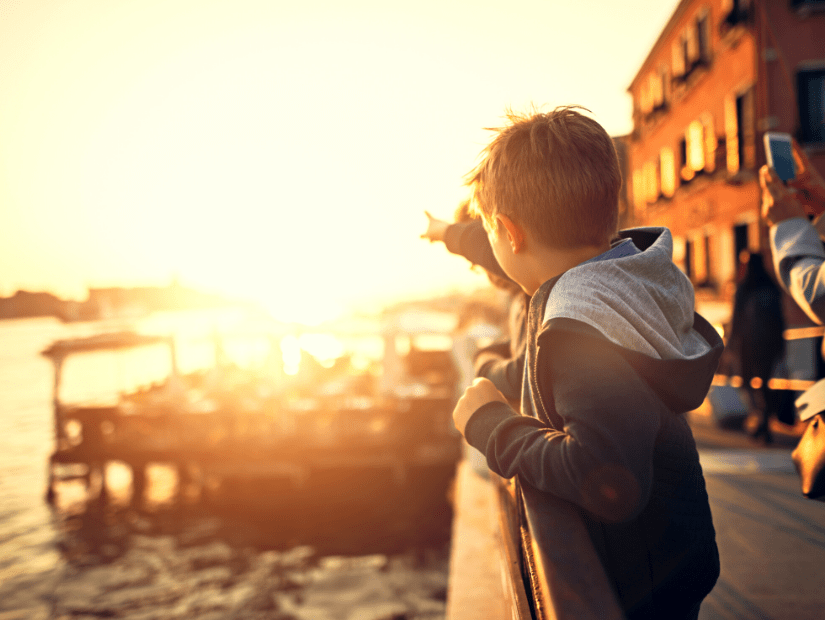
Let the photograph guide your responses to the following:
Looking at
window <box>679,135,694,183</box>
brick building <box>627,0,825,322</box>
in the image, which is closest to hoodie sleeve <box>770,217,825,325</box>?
brick building <box>627,0,825,322</box>

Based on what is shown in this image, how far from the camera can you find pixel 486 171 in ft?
3.76

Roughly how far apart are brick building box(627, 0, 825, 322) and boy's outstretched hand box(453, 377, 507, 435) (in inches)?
370

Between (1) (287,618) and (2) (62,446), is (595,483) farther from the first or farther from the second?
(2) (62,446)

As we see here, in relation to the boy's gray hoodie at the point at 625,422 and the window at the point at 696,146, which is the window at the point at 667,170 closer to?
the window at the point at 696,146

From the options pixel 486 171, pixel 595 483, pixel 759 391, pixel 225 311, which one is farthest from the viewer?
pixel 225 311

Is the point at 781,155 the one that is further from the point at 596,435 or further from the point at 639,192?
the point at 639,192

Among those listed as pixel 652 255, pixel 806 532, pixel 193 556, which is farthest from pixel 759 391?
pixel 193 556

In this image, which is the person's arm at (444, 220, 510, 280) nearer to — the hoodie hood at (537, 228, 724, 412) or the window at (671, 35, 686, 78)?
the hoodie hood at (537, 228, 724, 412)

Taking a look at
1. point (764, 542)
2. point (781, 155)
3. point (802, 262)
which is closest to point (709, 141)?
point (764, 542)

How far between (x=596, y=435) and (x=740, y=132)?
1710 cm

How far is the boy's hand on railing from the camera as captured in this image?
5.65ft

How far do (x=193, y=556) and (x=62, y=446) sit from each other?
7.77 metres

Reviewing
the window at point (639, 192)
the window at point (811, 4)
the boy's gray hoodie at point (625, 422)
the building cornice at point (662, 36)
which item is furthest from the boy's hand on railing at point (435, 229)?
the window at point (639, 192)

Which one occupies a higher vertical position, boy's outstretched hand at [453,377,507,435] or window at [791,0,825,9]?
window at [791,0,825,9]
